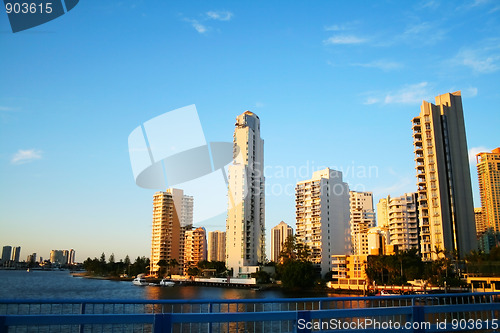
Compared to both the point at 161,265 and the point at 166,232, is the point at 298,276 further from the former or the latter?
the point at 166,232

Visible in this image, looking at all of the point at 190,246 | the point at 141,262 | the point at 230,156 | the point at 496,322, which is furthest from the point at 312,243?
the point at 496,322

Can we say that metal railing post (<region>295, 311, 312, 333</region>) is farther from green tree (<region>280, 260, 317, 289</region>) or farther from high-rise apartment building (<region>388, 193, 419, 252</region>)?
high-rise apartment building (<region>388, 193, 419, 252</region>)

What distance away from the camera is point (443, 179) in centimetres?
9831

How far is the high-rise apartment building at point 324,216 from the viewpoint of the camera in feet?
452

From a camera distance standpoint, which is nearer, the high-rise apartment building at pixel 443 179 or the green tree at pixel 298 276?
the high-rise apartment building at pixel 443 179

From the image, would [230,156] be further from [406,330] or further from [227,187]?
[406,330]

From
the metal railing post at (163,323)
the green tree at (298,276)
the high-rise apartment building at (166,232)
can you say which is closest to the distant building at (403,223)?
the green tree at (298,276)

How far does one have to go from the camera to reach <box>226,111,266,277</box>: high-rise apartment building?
451 feet

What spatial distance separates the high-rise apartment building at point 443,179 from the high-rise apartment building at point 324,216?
4251 centimetres

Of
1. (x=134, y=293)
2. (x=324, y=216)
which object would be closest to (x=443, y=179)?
(x=324, y=216)

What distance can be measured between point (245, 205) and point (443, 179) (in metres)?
63.0

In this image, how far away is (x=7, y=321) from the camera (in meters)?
6.45

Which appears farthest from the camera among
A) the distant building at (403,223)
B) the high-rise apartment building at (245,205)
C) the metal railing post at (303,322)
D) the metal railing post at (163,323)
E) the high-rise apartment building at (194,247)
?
the high-rise apartment building at (194,247)

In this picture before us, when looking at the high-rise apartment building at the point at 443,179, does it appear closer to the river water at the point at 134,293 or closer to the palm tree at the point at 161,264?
the river water at the point at 134,293
